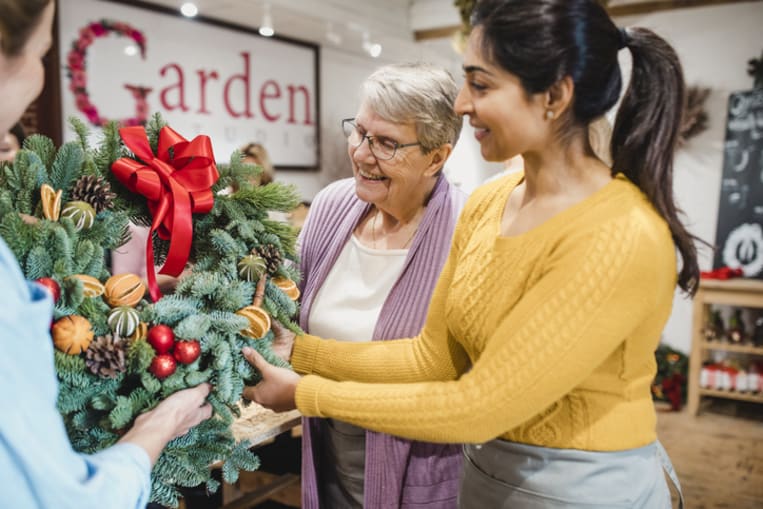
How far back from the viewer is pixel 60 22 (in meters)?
3.71

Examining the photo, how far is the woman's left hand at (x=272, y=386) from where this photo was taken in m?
1.18

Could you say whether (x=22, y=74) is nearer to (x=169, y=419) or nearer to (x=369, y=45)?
(x=169, y=419)

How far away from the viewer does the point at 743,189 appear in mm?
4680

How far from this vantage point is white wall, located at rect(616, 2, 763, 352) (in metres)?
4.64

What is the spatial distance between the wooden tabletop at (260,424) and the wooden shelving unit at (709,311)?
3558mm


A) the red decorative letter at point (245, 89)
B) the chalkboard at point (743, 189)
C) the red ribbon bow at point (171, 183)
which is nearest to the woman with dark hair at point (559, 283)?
the red ribbon bow at point (171, 183)

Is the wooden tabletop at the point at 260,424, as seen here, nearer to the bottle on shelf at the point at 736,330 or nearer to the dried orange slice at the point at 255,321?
the dried orange slice at the point at 255,321

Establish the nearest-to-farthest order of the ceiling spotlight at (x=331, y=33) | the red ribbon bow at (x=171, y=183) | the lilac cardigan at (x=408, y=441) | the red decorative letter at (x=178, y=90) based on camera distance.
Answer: the red ribbon bow at (x=171, y=183), the lilac cardigan at (x=408, y=441), the red decorative letter at (x=178, y=90), the ceiling spotlight at (x=331, y=33)

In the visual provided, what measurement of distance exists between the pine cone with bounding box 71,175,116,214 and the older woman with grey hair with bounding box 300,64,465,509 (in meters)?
0.65

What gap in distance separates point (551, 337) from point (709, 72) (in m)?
4.60

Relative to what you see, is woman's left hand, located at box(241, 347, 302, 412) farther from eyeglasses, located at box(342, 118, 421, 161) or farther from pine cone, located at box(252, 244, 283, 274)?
eyeglasses, located at box(342, 118, 421, 161)

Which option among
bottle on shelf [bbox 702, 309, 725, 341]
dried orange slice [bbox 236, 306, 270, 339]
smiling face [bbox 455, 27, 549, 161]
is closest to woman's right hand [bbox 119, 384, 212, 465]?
dried orange slice [bbox 236, 306, 270, 339]

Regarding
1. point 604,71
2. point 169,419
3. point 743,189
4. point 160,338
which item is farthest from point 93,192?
point 743,189

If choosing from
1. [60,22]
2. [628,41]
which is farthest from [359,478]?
[60,22]
